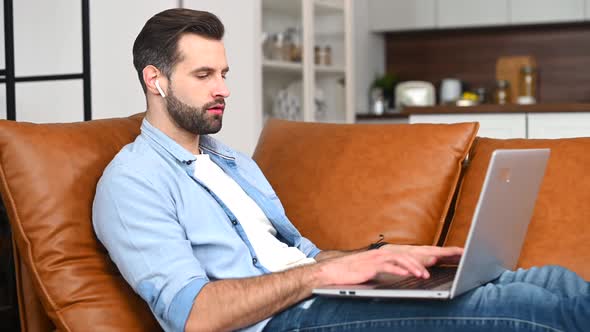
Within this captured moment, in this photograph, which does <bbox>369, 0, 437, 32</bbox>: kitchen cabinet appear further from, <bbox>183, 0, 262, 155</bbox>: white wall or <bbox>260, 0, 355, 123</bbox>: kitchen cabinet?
<bbox>183, 0, 262, 155</bbox>: white wall

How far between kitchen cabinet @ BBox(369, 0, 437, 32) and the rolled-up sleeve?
4995mm

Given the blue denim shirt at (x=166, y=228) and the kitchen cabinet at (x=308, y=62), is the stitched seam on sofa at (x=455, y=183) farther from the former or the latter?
the kitchen cabinet at (x=308, y=62)

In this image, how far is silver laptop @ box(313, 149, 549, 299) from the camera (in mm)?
1531

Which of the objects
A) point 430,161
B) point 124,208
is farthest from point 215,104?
point 430,161

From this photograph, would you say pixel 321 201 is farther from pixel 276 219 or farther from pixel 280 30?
pixel 280 30

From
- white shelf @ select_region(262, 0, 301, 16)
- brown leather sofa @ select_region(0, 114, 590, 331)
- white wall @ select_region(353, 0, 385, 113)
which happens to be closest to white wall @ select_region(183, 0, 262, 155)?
white shelf @ select_region(262, 0, 301, 16)

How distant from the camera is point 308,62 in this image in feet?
15.9

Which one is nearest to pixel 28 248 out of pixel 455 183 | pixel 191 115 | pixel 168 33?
pixel 191 115

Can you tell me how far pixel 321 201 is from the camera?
2.33 metres

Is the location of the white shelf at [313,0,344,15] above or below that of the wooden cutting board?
above

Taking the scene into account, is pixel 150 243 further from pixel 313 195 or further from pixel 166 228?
pixel 313 195

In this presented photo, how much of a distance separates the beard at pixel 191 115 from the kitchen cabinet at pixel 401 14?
4.77 metres

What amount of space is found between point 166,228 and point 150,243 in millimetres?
46

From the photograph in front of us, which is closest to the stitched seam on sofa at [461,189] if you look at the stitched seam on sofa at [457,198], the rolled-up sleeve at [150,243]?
the stitched seam on sofa at [457,198]
